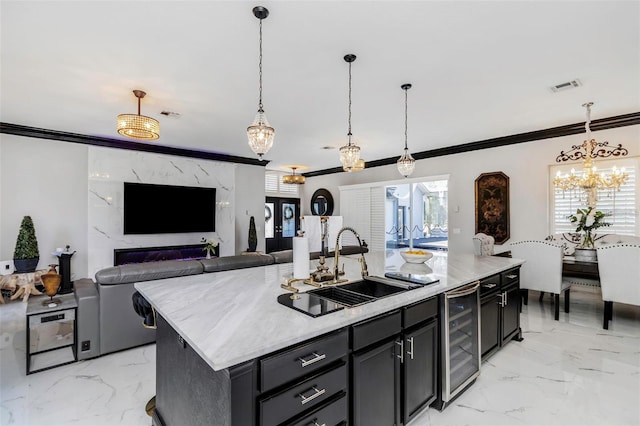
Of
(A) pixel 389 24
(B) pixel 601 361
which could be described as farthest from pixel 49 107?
(B) pixel 601 361

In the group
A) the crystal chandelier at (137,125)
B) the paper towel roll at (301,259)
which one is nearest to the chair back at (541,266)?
the paper towel roll at (301,259)

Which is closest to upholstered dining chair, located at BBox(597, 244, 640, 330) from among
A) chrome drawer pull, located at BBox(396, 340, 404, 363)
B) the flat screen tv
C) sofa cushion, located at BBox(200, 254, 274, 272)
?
chrome drawer pull, located at BBox(396, 340, 404, 363)

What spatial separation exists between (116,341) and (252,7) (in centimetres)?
317

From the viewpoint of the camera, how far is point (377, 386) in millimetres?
1619

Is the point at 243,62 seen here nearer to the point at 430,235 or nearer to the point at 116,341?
the point at 116,341

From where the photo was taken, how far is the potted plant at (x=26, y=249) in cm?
456

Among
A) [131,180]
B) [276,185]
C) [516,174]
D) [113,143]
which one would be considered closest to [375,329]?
[516,174]

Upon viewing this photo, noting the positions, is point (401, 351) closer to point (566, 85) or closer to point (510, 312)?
point (510, 312)

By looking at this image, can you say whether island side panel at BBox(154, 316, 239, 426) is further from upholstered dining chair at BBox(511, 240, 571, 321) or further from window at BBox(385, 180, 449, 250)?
window at BBox(385, 180, 449, 250)

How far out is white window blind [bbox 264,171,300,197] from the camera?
9055 mm

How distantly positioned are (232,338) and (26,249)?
17.6 feet

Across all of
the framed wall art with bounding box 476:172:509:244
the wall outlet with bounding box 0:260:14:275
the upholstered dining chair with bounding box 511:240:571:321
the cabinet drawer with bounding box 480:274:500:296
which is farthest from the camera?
the framed wall art with bounding box 476:172:509:244

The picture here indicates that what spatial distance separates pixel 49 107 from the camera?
13.1 ft

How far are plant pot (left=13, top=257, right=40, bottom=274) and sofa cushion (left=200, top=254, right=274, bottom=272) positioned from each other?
11.6 feet
